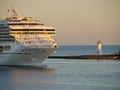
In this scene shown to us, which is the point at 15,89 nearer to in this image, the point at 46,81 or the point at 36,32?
the point at 46,81

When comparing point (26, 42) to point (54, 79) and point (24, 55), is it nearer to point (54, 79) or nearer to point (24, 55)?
point (24, 55)

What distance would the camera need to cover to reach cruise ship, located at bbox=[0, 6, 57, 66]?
99594 mm

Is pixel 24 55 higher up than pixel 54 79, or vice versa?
pixel 24 55

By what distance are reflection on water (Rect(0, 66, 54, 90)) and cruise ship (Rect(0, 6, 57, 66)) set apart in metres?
1.68

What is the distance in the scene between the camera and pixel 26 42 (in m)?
100

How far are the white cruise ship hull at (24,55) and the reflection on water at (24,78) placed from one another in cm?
147

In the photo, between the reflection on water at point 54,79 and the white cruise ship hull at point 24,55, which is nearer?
the reflection on water at point 54,79

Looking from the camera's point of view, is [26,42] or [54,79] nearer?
[54,79]

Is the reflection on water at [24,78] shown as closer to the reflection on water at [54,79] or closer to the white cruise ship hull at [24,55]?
the reflection on water at [54,79]

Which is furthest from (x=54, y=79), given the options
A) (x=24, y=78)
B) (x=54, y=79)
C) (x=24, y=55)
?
(x=24, y=55)

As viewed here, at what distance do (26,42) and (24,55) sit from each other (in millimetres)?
1995

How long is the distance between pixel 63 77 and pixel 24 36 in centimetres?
1974

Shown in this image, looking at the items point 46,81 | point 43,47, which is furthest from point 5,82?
point 43,47

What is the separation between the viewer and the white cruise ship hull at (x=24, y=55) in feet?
326
